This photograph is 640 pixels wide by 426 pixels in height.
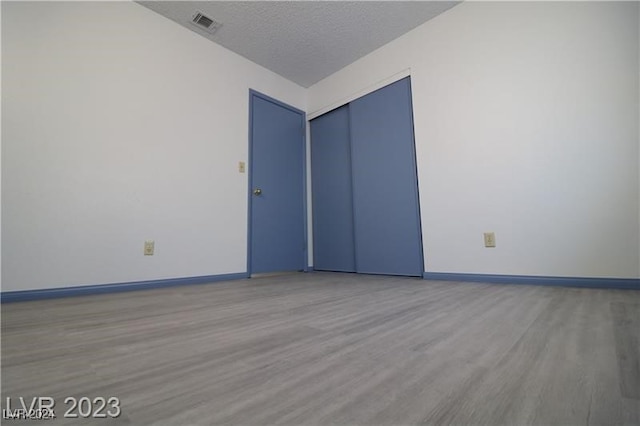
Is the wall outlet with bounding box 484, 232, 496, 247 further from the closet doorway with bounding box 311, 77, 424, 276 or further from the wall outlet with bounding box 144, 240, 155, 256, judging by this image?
the wall outlet with bounding box 144, 240, 155, 256

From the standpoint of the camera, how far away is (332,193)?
313 centimetres

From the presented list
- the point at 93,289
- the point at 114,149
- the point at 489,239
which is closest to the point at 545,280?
the point at 489,239

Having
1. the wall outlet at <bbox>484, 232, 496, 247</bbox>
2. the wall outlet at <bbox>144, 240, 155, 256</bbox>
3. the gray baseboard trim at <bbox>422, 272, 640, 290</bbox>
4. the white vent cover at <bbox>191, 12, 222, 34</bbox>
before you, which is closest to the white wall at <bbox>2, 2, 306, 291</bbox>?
the wall outlet at <bbox>144, 240, 155, 256</bbox>

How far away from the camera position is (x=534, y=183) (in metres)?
1.81

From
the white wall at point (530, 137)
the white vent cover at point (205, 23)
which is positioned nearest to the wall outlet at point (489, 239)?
the white wall at point (530, 137)

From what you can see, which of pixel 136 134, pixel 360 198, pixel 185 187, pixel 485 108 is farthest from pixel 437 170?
pixel 136 134

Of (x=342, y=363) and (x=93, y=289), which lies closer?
(x=342, y=363)

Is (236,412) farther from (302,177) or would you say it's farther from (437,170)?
(302,177)

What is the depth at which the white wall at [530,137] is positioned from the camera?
157 centimetres

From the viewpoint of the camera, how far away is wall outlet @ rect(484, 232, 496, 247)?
76.7 inches

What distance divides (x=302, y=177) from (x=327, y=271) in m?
1.17

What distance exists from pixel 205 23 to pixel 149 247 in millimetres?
1992

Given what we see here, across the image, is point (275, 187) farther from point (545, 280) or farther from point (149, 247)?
point (545, 280)

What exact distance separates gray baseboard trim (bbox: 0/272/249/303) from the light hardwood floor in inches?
19.0
